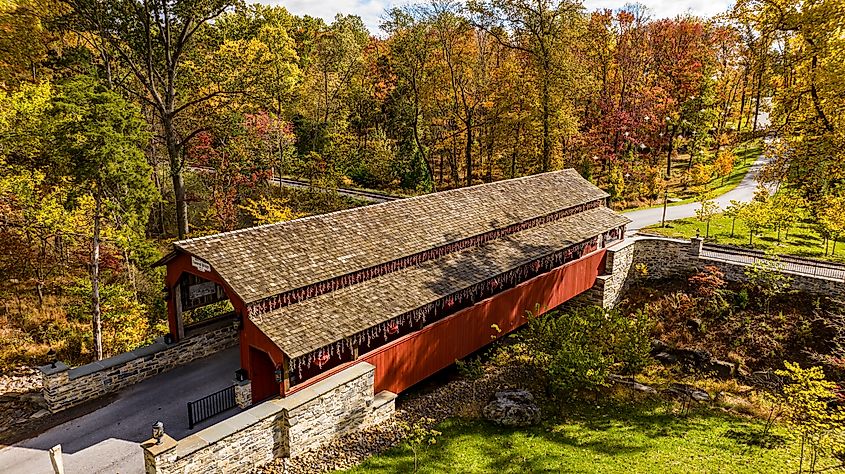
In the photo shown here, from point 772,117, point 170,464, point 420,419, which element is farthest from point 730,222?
point 170,464

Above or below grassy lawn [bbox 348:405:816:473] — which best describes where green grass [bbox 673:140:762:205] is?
above

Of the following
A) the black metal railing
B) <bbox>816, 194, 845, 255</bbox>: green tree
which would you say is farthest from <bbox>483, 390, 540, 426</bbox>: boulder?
<bbox>816, 194, 845, 255</bbox>: green tree

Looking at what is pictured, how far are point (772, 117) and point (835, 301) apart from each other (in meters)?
11.5

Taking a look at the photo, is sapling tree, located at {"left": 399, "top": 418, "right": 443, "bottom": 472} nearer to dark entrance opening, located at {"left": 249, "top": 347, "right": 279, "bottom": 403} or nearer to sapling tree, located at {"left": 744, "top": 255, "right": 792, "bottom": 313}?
dark entrance opening, located at {"left": 249, "top": 347, "right": 279, "bottom": 403}

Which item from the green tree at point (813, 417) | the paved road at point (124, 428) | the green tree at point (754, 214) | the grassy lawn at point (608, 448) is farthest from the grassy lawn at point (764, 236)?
the paved road at point (124, 428)

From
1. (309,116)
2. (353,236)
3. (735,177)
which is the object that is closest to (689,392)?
(353,236)

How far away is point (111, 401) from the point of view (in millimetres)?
13859

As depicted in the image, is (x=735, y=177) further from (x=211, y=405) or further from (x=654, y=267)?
(x=211, y=405)

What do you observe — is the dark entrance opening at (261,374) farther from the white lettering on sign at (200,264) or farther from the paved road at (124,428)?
the white lettering on sign at (200,264)

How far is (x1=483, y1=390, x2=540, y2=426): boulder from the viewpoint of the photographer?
588 inches

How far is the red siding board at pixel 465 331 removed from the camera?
1487 cm

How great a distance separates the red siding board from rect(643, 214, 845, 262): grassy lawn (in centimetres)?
1044

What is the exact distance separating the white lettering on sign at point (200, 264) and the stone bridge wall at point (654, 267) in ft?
57.9

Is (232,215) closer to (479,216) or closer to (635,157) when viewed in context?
(479,216)
